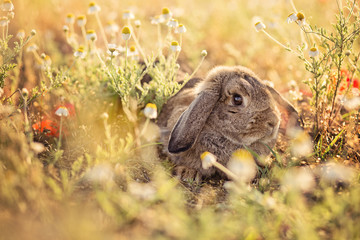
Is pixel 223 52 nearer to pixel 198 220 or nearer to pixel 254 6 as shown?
pixel 254 6

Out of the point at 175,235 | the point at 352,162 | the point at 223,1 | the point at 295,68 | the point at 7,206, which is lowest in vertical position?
the point at 7,206

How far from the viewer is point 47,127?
3.49 metres

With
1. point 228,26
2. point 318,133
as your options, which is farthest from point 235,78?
point 228,26

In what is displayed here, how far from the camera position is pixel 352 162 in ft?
10.2

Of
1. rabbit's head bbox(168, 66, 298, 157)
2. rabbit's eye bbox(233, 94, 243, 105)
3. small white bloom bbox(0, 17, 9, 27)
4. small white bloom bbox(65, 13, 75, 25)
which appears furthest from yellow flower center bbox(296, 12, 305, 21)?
small white bloom bbox(0, 17, 9, 27)

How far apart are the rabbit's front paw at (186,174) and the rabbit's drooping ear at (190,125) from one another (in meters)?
0.31

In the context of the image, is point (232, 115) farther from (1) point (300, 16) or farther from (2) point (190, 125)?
(1) point (300, 16)

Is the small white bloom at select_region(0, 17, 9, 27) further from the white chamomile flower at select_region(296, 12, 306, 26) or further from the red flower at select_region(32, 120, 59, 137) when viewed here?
the white chamomile flower at select_region(296, 12, 306, 26)

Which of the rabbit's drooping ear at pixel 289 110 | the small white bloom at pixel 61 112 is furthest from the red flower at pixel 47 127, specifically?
the rabbit's drooping ear at pixel 289 110

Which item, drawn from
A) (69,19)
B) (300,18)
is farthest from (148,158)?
(300,18)

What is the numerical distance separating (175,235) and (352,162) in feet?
6.63

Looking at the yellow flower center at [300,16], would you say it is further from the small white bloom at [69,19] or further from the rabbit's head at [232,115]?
the small white bloom at [69,19]

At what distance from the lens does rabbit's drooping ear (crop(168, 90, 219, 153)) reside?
3170mm

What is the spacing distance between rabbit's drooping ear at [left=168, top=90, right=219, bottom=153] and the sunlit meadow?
10.9 inches
